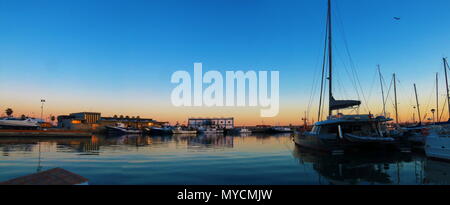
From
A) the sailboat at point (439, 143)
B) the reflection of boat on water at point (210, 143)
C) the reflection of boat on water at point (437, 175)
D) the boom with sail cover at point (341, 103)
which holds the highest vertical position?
the boom with sail cover at point (341, 103)

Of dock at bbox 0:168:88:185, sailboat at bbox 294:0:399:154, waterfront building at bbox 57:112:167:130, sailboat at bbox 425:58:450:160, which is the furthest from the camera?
waterfront building at bbox 57:112:167:130

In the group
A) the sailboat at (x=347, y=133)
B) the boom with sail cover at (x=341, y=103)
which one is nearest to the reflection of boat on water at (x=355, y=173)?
the sailboat at (x=347, y=133)

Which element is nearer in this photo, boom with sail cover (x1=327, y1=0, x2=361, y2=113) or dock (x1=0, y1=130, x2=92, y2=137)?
boom with sail cover (x1=327, y1=0, x2=361, y2=113)

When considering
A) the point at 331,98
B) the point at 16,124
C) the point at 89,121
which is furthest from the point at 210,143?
the point at 89,121

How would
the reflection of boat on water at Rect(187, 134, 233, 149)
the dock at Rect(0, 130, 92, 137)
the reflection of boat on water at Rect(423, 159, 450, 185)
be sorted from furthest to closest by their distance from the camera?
1. the dock at Rect(0, 130, 92, 137)
2. the reflection of boat on water at Rect(187, 134, 233, 149)
3. the reflection of boat on water at Rect(423, 159, 450, 185)

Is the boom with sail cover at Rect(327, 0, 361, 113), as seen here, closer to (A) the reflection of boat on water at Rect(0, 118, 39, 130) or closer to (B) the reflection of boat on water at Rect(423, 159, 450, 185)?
(B) the reflection of boat on water at Rect(423, 159, 450, 185)

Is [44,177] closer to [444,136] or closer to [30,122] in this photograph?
[444,136]

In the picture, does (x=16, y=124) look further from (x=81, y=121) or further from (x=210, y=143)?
(x=210, y=143)

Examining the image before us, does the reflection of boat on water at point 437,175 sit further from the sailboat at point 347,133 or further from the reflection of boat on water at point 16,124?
the reflection of boat on water at point 16,124

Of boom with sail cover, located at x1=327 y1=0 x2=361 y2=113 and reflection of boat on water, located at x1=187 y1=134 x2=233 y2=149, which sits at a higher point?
boom with sail cover, located at x1=327 y1=0 x2=361 y2=113

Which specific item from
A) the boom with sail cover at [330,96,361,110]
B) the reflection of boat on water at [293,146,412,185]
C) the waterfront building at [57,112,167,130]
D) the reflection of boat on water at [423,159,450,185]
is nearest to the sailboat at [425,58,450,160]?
the reflection of boat on water at [423,159,450,185]

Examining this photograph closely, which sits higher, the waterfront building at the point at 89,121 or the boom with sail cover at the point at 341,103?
the boom with sail cover at the point at 341,103

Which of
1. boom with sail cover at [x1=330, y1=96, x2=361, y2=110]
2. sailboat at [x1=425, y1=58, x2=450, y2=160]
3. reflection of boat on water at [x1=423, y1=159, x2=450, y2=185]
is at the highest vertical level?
boom with sail cover at [x1=330, y1=96, x2=361, y2=110]

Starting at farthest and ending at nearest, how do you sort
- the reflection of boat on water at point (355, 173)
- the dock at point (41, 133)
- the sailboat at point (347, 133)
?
1. the dock at point (41, 133)
2. the sailboat at point (347, 133)
3. the reflection of boat on water at point (355, 173)
